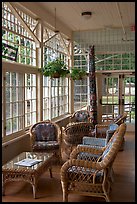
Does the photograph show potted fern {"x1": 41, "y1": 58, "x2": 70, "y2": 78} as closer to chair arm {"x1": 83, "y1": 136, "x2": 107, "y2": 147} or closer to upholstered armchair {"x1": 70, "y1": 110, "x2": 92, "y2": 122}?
chair arm {"x1": 83, "y1": 136, "x2": 107, "y2": 147}

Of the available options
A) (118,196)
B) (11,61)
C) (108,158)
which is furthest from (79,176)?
(11,61)

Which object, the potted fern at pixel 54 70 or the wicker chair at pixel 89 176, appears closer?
the wicker chair at pixel 89 176

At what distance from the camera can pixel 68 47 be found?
9.39 metres

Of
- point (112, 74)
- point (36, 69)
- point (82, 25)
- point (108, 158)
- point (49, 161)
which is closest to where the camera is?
point (108, 158)

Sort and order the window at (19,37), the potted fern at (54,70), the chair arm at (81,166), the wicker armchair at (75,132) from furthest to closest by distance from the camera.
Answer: the potted fern at (54,70), the wicker armchair at (75,132), the window at (19,37), the chair arm at (81,166)

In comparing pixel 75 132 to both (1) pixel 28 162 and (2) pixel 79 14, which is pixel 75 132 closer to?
(1) pixel 28 162

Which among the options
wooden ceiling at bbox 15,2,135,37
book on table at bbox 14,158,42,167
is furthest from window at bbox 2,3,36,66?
book on table at bbox 14,158,42,167

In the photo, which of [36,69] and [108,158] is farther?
[36,69]

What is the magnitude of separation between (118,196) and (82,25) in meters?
6.33

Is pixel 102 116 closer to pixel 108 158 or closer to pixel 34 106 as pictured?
pixel 34 106

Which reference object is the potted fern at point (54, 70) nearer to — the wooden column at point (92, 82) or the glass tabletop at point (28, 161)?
the wooden column at point (92, 82)

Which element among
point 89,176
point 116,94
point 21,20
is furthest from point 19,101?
point 116,94

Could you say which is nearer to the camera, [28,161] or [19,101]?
[28,161]

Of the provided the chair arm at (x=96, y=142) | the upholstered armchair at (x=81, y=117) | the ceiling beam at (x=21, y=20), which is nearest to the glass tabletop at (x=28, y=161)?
the chair arm at (x=96, y=142)
